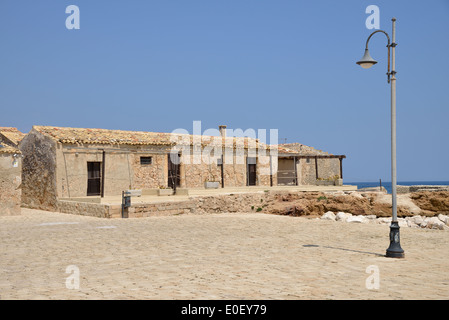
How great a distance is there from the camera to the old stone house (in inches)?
890

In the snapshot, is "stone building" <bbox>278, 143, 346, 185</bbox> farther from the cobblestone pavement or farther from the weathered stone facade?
the cobblestone pavement

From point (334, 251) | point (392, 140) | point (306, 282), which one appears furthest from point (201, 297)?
point (392, 140)

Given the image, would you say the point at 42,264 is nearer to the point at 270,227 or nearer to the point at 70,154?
the point at 270,227

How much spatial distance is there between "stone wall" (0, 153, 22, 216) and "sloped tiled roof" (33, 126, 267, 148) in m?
3.42

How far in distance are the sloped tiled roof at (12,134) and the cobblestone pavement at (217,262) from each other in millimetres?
13253

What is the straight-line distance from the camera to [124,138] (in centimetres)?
2578

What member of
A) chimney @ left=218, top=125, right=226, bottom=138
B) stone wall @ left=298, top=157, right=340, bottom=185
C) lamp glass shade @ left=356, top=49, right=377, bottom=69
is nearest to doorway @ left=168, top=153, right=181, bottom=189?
chimney @ left=218, top=125, right=226, bottom=138

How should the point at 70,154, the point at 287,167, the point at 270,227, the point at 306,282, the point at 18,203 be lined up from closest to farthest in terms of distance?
the point at 306,282 < the point at 270,227 < the point at 18,203 < the point at 70,154 < the point at 287,167

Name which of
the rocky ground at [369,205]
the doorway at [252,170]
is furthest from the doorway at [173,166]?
the rocky ground at [369,205]

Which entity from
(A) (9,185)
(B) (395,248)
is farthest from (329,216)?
(A) (9,185)

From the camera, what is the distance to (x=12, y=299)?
19.0 feet

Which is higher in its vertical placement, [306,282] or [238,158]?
[238,158]

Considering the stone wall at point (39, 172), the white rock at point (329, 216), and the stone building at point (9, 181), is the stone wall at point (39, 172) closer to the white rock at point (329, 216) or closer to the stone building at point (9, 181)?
the stone building at point (9, 181)

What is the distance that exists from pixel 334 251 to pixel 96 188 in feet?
55.9
